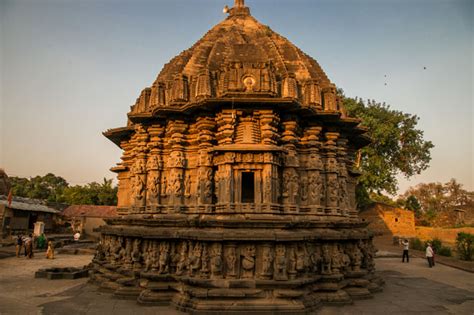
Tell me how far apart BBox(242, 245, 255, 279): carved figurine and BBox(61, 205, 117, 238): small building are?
29474 mm

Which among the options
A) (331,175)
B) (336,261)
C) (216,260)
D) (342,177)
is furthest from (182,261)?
(342,177)

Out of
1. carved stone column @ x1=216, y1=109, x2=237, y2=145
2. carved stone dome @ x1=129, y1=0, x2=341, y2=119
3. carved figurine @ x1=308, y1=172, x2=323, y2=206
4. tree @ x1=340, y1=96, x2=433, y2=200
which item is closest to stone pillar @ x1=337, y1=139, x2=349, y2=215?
carved figurine @ x1=308, y1=172, x2=323, y2=206

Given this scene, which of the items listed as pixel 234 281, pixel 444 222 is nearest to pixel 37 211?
pixel 234 281

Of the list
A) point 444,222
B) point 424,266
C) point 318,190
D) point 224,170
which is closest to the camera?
point 224,170

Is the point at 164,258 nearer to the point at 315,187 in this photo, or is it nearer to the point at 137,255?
the point at 137,255

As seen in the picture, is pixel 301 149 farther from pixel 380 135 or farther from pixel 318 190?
pixel 380 135

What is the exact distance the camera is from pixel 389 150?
29078mm

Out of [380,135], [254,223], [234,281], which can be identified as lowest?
[234,281]

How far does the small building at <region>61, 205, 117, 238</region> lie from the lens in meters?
34.4

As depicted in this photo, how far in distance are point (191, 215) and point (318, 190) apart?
3692 millimetres

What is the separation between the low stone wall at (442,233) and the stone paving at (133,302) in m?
17.8

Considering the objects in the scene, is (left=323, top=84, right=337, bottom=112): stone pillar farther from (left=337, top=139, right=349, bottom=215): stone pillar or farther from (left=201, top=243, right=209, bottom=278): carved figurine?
(left=201, top=243, right=209, bottom=278): carved figurine

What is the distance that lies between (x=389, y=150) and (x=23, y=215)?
106 feet

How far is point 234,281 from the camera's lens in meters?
7.46
